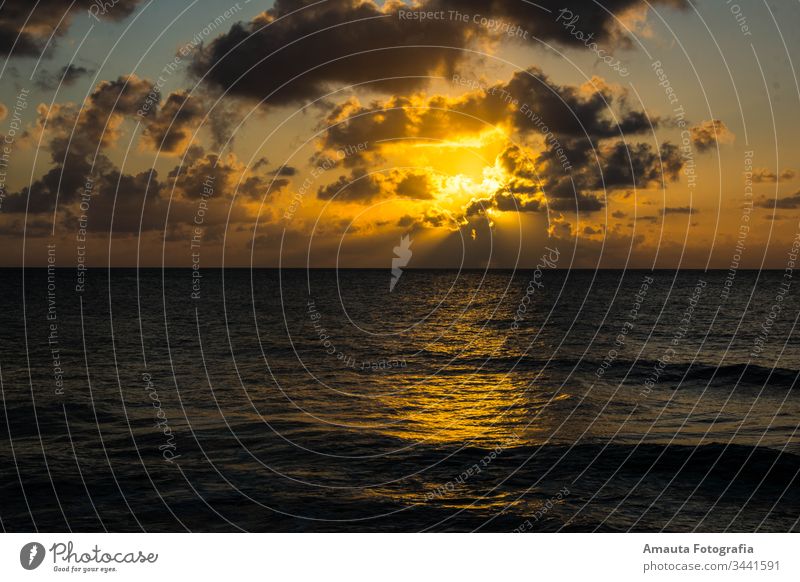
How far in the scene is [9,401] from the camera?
37562mm

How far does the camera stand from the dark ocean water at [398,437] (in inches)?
825

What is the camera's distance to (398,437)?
29625mm

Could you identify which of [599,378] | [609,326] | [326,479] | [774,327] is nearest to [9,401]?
[326,479]

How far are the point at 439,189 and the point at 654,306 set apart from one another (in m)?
99.7

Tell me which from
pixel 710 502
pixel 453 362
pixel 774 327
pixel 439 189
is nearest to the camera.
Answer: pixel 710 502
